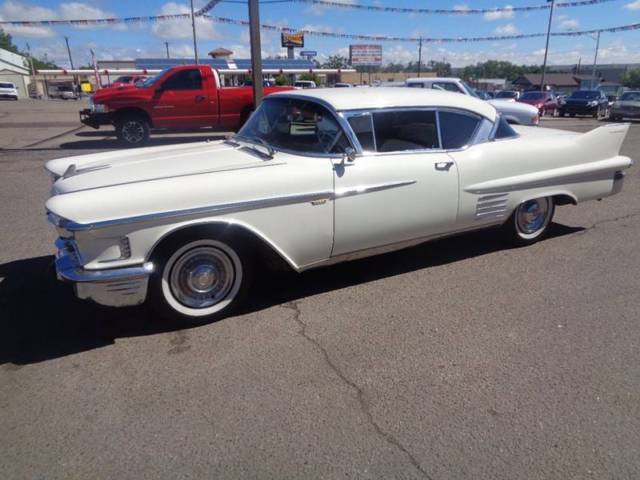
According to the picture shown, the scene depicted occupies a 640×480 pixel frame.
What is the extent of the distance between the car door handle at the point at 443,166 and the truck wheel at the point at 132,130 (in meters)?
10.3

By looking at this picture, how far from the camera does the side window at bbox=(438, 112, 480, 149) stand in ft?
14.0

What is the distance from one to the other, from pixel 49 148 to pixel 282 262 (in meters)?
11.0

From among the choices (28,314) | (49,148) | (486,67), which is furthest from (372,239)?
(486,67)

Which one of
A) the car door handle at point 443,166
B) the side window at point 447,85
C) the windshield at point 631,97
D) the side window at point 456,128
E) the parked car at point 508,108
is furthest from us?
the windshield at point 631,97

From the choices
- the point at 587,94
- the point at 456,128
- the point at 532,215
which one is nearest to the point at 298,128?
the point at 456,128

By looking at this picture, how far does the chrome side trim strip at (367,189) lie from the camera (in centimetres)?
361

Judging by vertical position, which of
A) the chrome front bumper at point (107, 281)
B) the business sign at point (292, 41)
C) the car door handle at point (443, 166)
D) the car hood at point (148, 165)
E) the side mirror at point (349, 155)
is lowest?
the chrome front bumper at point (107, 281)

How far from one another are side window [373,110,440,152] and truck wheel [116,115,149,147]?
32.9 feet

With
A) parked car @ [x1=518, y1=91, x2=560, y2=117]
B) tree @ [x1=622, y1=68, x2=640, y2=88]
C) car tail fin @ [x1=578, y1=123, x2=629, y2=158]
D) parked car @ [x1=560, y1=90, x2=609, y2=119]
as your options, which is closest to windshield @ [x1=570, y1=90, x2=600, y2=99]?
parked car @ [x1=560, y1=90, x2=609, y2=119]

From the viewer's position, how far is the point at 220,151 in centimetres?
401

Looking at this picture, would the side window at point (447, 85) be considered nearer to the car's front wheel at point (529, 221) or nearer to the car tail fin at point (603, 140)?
the car tail fin at point (603, 140)

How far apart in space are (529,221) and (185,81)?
33.8 feet

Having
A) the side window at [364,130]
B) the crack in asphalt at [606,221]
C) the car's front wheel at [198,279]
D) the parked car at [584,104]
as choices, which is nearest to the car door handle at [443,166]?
the side window at [364,130]

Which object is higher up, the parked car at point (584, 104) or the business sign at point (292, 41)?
the business sign at point (292, 41)
